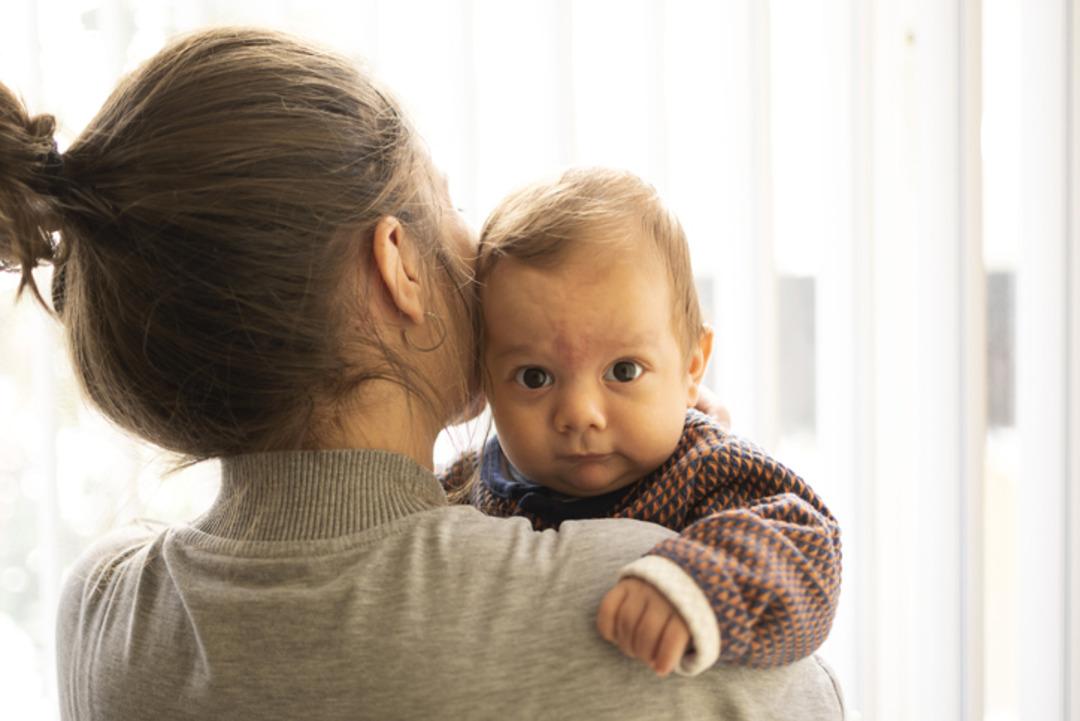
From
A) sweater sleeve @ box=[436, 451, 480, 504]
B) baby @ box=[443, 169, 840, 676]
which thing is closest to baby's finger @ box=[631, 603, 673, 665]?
baby @ box=[443, 169, 840, 676]

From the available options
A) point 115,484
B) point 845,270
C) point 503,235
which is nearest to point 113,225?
point 503,235

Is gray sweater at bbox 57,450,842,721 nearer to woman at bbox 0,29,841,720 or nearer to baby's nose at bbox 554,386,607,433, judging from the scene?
woman at bbox 0,29,841,720

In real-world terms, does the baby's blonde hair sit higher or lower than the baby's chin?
higher

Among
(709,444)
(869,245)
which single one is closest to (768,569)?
(709,444)

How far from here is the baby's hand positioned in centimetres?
85

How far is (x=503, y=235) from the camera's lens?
124 centimetres

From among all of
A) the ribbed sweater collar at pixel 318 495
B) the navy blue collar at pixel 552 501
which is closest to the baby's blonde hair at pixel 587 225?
the navy blue collar at pixel 552 501

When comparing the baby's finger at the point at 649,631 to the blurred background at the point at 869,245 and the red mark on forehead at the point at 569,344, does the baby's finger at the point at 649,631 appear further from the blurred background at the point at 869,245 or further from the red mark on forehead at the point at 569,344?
the blurred background at the point at 869,245

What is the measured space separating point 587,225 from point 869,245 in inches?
34.8

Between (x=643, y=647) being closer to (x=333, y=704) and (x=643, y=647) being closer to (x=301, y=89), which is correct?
(x=333, y=704)

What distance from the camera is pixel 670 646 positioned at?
0.86 metres

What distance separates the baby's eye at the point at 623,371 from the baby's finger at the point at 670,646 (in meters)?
0.40

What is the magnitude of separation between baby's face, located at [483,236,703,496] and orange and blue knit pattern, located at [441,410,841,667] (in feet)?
0.17

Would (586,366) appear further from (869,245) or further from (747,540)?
(869,245)
